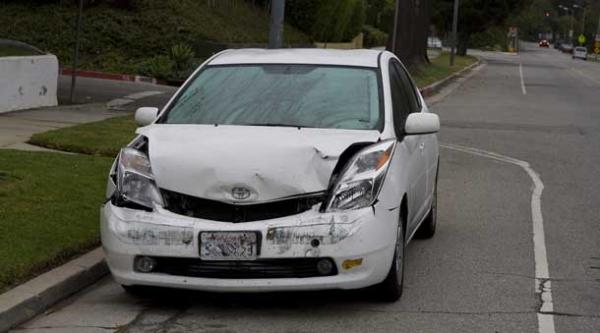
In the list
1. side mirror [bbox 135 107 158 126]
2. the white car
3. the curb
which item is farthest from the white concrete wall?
the white car

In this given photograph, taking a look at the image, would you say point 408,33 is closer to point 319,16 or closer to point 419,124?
point 319,16

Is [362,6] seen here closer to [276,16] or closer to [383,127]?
[276,16]

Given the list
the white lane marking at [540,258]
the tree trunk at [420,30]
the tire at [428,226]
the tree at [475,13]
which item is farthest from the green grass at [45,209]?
the tree at [475,13]

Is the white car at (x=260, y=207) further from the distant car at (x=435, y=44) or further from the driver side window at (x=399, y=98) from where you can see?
the distant car at (x=435, y=44)

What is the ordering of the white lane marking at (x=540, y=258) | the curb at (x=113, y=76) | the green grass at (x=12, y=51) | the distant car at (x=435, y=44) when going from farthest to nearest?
the distant car at (x=435, y=44) → the curb at (x=113, y=76) → the green grass at (x=12, y=51) → the white lane marking at (x=540, y=258)

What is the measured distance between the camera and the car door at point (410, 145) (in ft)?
25.0

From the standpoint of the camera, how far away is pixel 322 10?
41219mm

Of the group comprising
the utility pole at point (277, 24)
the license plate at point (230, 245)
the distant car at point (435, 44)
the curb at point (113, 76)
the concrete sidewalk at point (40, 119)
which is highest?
the utility pole at point (277, 24)

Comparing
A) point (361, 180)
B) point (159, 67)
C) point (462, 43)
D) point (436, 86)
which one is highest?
point (361, 180)

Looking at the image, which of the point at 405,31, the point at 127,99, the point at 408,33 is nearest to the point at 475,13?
the point at 408,33

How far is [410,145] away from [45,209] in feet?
9.67

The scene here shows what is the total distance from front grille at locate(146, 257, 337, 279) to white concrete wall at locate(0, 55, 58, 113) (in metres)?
10.6

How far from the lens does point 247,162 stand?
657cm

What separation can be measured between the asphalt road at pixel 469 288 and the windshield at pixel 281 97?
1.13 m
